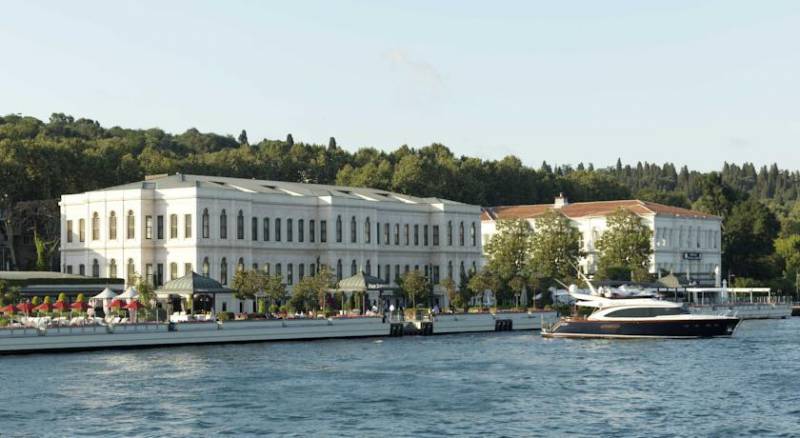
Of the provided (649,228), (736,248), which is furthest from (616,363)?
(736,248)

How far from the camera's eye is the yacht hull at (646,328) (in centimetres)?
10606

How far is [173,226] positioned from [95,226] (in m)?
8.93

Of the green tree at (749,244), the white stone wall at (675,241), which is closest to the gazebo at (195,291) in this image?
the white stone wall at (675,241)

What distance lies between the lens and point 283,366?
80.6 m

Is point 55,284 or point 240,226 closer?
point 55,284

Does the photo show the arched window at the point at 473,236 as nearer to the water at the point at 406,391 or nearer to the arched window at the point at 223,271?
the arched window at the point at 223,271

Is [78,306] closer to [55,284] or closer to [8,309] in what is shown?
[8,309]

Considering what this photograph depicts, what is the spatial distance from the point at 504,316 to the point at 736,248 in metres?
79.5

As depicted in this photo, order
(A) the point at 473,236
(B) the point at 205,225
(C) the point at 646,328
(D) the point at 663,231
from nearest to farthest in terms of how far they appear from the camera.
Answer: (C) the point at 646,328 < (B) the point at 205,225 < (A) the point at 473,236 < (D) the point at 663,231

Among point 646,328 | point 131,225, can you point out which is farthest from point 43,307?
point 646,328

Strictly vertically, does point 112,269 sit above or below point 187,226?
below

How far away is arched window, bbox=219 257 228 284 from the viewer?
408 ft

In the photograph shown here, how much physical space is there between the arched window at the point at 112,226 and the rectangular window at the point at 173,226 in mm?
5880

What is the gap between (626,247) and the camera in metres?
164
